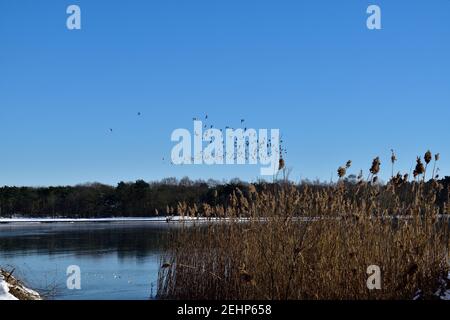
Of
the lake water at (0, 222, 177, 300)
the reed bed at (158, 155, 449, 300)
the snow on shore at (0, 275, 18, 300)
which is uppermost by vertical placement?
the reed bed at (158, 155, 449, 300)

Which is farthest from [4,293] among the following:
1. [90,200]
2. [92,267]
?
[90,200]

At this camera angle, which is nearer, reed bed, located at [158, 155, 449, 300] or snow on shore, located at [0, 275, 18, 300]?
reed bed, located at [158, 155, 449, 300]

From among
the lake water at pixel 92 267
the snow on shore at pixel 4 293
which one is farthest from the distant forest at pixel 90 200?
the snow on shore at pixel 4 293

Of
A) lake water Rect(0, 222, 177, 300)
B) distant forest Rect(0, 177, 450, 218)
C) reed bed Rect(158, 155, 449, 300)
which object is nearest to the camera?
reed bed Rect(158, 155, 449, 300)

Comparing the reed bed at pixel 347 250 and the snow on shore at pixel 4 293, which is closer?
the reed bed at pixel 347 250

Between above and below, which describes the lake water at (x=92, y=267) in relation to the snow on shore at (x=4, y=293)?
below

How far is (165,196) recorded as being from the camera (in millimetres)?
47938

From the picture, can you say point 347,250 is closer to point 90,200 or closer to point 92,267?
point 92,267

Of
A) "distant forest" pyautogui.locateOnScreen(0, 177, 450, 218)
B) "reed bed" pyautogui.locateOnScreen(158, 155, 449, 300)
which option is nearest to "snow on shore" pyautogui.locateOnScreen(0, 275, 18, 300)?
"reed bed" pyautogui.locateOnScreen(158, 155, 449, 300)

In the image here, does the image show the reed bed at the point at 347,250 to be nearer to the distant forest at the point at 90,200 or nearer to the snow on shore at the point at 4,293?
the snow on shore at the point at 4,293

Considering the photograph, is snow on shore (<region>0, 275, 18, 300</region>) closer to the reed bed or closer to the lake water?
the reed bed

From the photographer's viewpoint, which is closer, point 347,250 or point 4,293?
point 347,250
